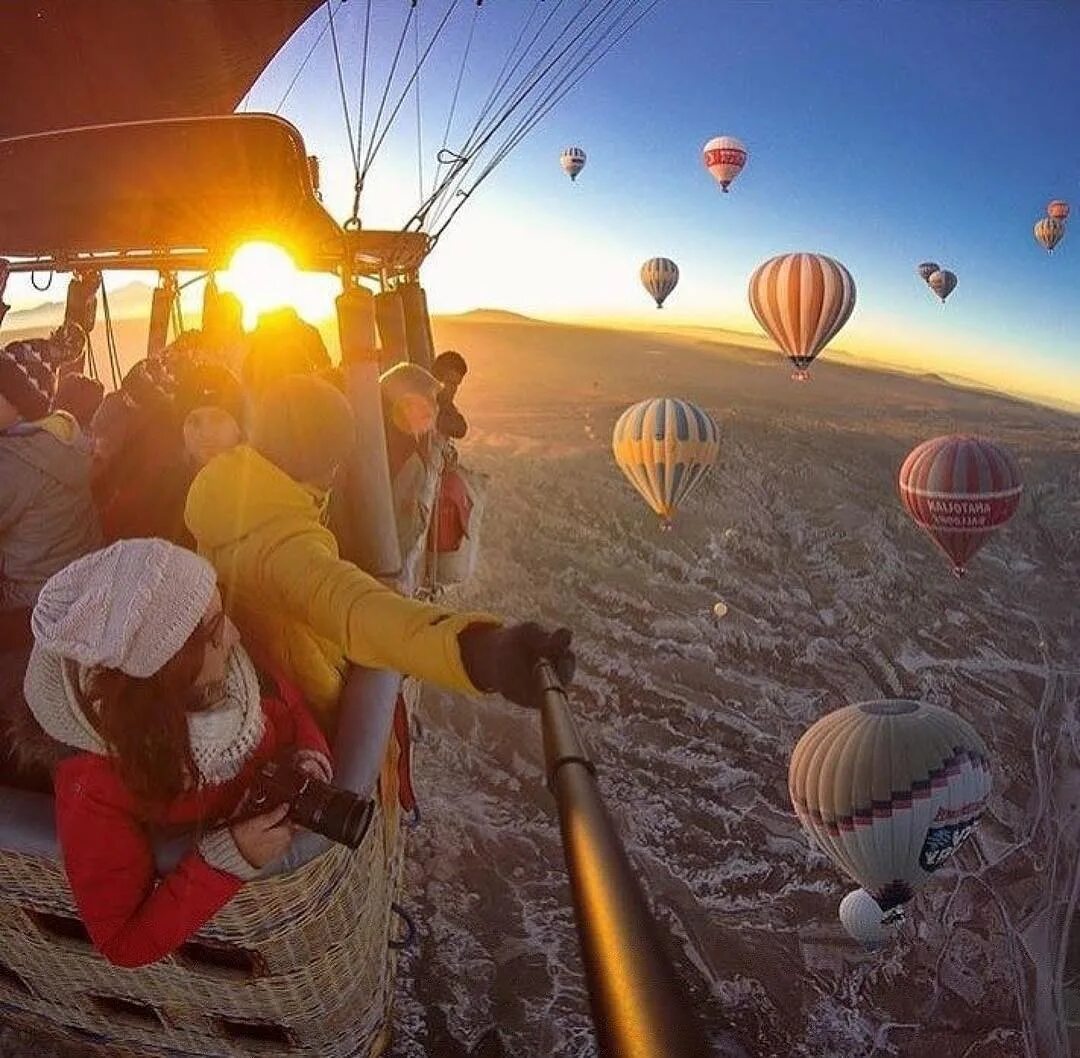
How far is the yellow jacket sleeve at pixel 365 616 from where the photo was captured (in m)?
1.51

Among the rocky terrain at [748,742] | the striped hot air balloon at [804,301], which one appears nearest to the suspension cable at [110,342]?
the rocky terrain at [748,742]

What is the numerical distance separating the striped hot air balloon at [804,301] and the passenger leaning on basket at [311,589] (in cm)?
2032

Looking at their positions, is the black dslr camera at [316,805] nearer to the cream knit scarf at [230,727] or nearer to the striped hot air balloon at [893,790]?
the cream knit scarf at [230,727]

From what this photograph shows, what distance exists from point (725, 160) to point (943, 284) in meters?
20.2

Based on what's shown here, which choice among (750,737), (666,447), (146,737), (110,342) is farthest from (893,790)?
(146,737)

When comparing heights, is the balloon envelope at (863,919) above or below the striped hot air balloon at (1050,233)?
below

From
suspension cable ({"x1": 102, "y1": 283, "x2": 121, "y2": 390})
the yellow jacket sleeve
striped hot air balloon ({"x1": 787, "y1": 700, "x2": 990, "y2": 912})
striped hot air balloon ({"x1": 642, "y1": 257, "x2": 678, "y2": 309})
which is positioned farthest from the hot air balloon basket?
striped hot air balloon ({"x1": 642, "y1": 257, "x2": 678, "y2": 309})

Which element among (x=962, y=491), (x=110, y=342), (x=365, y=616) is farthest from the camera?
(x=962, y=491)

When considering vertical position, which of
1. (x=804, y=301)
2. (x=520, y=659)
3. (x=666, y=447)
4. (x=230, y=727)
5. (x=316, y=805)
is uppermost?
(x=804, y=301)

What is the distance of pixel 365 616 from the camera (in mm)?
1651

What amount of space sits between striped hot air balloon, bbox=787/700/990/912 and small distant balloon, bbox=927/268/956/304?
37.7 meters

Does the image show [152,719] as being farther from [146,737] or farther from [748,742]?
[748,742]

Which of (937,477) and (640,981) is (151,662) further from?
(937,477)

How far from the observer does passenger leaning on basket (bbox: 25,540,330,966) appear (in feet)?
4.59
